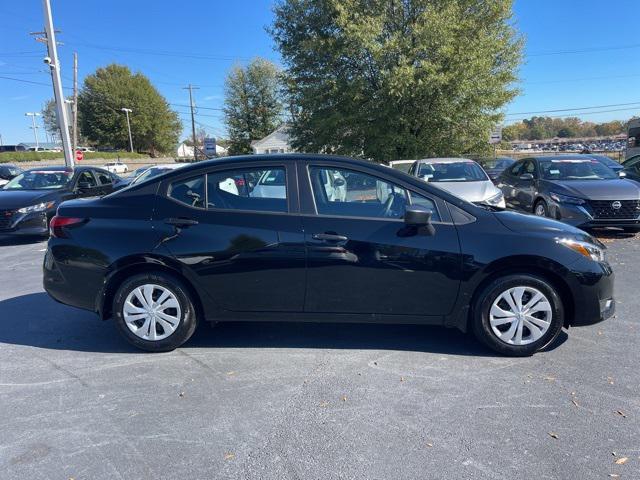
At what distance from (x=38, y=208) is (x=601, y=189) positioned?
10777 mm

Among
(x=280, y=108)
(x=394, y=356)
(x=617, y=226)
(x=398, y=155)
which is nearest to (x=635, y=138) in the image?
(x=398, y=155)

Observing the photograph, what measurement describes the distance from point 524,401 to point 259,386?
1.87 m

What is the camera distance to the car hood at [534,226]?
3.73 metres

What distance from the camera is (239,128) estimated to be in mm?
54656

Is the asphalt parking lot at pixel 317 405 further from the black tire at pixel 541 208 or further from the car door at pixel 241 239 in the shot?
the black tire at pixel 541 208

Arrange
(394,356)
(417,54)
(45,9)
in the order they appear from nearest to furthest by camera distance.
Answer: (394,356)
(45,9)
(417,54)

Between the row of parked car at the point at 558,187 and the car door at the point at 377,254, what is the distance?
4202 mm

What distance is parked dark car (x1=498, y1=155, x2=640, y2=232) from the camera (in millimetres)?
8047

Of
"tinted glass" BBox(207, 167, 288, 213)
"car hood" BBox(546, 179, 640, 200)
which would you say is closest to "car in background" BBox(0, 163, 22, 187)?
"tinted glass" BBox(207, 167, 288, 213)

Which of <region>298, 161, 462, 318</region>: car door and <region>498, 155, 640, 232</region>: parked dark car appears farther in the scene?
<region>498, 155, 640, 232</region>: parked dark car

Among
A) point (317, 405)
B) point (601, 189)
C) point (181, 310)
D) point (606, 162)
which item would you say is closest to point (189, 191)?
point (181, 310)

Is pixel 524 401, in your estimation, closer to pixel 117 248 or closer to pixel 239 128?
pixel 117 248

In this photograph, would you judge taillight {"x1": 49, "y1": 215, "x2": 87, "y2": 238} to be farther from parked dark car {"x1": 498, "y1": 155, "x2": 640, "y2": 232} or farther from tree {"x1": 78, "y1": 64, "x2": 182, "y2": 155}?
tree {"x1": 78, "y1": 64, "x2": 182, "y2": 155}

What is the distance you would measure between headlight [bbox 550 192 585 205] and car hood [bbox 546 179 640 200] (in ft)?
0.20
